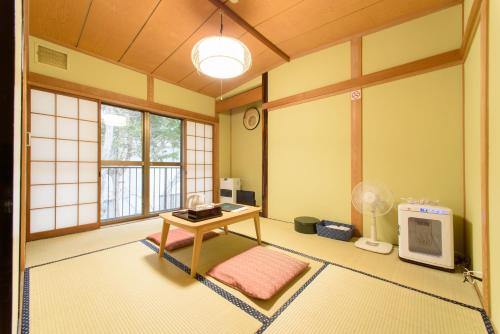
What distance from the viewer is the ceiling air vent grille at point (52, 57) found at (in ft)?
8.47

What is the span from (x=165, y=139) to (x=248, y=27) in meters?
2.54

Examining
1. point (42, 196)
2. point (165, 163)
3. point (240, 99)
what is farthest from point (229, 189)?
point (42, 196)

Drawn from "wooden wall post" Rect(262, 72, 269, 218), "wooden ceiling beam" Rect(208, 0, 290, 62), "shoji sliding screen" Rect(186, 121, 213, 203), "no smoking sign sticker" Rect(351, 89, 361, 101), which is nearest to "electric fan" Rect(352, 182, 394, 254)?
"no smoking sign sticker" Rect(351, 89, 361, 101)

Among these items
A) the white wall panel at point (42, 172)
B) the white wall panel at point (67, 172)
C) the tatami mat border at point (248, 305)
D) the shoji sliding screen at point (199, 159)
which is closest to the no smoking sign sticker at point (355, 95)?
the tatami mat border at point (248, 305)

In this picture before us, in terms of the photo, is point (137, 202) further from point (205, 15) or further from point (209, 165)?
point (205, 15)

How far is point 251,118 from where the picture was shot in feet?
15.6

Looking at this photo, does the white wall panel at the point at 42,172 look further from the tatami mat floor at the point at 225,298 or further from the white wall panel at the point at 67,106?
the tatami mat floor at the point at 225,298

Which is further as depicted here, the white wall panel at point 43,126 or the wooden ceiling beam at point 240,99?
the wooden ceiling beam at point 240,99

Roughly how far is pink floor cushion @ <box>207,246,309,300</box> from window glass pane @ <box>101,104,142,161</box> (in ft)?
8.90

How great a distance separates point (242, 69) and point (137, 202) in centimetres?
306

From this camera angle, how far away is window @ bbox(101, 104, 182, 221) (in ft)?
11.2

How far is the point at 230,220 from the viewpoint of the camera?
2.03 metres

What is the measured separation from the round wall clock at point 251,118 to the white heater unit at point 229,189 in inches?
51.4

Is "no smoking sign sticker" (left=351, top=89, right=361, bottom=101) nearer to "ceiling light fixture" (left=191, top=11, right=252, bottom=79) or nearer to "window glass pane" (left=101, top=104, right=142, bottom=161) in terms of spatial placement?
"ceiling light fixture" (left=191, top=11, right=252, bottom=79)
